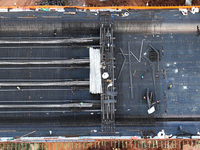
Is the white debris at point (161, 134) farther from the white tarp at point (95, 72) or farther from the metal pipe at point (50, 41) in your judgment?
the metal pipe at point (50, 41)

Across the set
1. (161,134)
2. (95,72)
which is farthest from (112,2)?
(161,134)

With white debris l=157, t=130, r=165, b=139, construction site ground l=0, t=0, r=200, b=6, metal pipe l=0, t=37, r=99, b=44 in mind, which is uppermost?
construction site ground l=0, t=0, r=200, b=6

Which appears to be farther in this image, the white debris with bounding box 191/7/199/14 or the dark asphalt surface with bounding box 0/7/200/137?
the white debris with bounding box 191/7/199/14

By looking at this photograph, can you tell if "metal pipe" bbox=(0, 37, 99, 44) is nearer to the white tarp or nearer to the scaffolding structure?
the white tarp

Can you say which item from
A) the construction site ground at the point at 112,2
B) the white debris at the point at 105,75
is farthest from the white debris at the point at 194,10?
the white debris at the point at 105,75

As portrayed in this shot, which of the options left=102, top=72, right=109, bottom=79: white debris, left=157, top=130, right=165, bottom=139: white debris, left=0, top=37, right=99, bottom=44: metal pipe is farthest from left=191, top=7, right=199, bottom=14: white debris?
left=157, top=130, right=165, bottom=139: white debris

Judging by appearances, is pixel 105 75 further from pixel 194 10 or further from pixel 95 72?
pixel 194 10

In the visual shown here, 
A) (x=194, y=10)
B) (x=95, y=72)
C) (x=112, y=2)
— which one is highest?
(x=112, y=2)

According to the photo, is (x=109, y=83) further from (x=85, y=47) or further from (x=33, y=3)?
(x=33, y=3)

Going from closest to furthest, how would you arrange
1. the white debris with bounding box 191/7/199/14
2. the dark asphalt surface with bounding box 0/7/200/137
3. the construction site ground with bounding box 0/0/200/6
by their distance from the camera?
the dark asphalt surface with bounding box 0/7/200/137 → the white debris with bounding box 191/7/199/14 → the construction site ground with bounding box 0/0/200/6

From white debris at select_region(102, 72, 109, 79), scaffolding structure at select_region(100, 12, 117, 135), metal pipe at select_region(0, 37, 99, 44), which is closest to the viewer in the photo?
white debris at select_region(102, 72, 109, 79)
